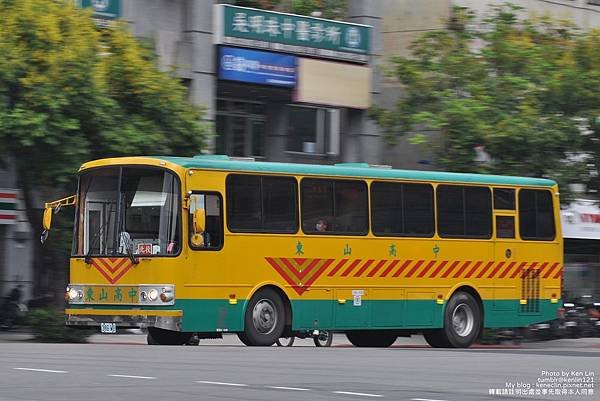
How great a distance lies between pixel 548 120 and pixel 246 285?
523 inches

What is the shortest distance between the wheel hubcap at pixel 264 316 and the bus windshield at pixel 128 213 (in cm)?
178

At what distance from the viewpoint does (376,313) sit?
2417cm

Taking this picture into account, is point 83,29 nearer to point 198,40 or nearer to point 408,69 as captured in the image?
point 198,40

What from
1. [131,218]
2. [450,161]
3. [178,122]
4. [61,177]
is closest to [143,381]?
[131,218]

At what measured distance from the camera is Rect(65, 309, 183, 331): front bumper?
69.7 feet

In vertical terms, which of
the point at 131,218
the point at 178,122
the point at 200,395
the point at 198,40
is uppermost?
the point at 198,40

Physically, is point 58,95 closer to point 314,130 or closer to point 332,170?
point 332,170

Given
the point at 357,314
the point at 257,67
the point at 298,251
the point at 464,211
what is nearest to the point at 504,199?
the point at 464,211

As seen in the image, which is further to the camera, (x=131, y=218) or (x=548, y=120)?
(x=548, y=120)

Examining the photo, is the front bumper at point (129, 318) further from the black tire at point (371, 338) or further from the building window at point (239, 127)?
the building window at point (239, 127)

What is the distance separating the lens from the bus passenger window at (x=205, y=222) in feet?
69.4

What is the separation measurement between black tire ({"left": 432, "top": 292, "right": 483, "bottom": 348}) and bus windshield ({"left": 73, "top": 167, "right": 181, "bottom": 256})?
6117 millimetres

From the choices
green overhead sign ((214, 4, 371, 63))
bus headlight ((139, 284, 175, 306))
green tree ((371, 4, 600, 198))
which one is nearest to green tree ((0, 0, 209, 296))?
bus headlight ((139, 284, 175, 306))

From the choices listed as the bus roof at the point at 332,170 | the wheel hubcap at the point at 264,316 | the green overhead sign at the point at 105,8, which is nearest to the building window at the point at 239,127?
the green overhead sign at the point at 105,8
